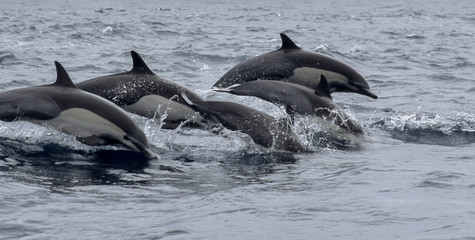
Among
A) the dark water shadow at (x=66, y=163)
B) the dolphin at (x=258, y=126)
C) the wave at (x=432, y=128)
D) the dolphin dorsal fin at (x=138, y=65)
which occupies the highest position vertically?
the dolphin dorsal fin at (x=138, y=65)

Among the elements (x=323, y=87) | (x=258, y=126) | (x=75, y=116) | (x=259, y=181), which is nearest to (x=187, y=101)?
(x=258, y=126)

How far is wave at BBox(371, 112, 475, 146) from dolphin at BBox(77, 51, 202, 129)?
110 inches

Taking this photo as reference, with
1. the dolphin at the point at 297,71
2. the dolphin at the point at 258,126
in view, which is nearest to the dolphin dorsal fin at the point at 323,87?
the dolphin at the point at 297,71

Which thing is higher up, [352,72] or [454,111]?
[352,72]

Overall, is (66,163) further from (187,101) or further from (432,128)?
(432,128)

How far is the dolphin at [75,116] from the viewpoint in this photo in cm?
821

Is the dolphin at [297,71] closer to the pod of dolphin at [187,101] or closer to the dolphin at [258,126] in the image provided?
the pod of dolphin at [187,101]

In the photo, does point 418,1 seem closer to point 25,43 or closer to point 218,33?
point 218,33

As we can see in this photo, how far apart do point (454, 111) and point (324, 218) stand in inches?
260

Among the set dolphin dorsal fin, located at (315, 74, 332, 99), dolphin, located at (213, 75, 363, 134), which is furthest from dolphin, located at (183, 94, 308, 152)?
dolphin dorsal fin, located at (315, 74, 332, 99)

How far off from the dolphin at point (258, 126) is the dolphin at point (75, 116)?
91 cm

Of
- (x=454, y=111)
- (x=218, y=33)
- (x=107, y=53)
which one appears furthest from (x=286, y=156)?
(x=218, y=33)

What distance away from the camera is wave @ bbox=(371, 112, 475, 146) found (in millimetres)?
9938

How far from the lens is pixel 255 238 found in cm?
559
